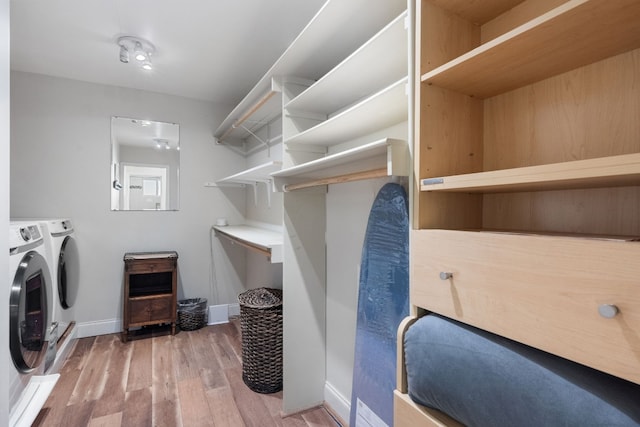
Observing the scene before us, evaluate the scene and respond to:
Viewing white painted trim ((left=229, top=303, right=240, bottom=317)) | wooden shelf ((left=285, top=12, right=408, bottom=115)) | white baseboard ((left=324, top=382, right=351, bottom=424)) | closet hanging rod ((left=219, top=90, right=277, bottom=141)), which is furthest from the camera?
white painted trim ((left=229, top=303, right=240, bottom=317))

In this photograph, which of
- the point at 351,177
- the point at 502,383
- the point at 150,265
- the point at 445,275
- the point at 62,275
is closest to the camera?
the point at 502,383

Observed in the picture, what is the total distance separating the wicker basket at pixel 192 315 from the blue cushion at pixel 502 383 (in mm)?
2860

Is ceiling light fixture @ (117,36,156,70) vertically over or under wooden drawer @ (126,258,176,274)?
over

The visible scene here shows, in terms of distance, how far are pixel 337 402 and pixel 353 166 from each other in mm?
1388

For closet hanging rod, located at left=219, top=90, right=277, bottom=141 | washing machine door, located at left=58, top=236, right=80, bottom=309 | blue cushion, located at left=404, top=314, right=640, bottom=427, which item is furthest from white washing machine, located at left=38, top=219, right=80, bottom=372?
blue cushion, located at left=404, top=314, right=640, bottom=427

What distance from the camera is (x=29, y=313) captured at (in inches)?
68.6

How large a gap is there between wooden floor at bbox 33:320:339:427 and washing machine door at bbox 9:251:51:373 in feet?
1.38

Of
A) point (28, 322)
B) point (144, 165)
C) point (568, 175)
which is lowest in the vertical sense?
point (28, 322)

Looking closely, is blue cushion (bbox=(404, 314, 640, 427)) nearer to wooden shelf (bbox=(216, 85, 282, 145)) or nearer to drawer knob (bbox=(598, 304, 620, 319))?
drawer knob (bbox=(598, 304, 620, 319))

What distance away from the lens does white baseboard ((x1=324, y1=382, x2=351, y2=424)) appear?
1.85m

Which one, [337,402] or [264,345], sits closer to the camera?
[337,402]

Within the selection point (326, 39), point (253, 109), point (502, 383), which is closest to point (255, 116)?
point (253, 109)

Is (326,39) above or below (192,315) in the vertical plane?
above

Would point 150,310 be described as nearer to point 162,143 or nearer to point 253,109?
point 162,143
